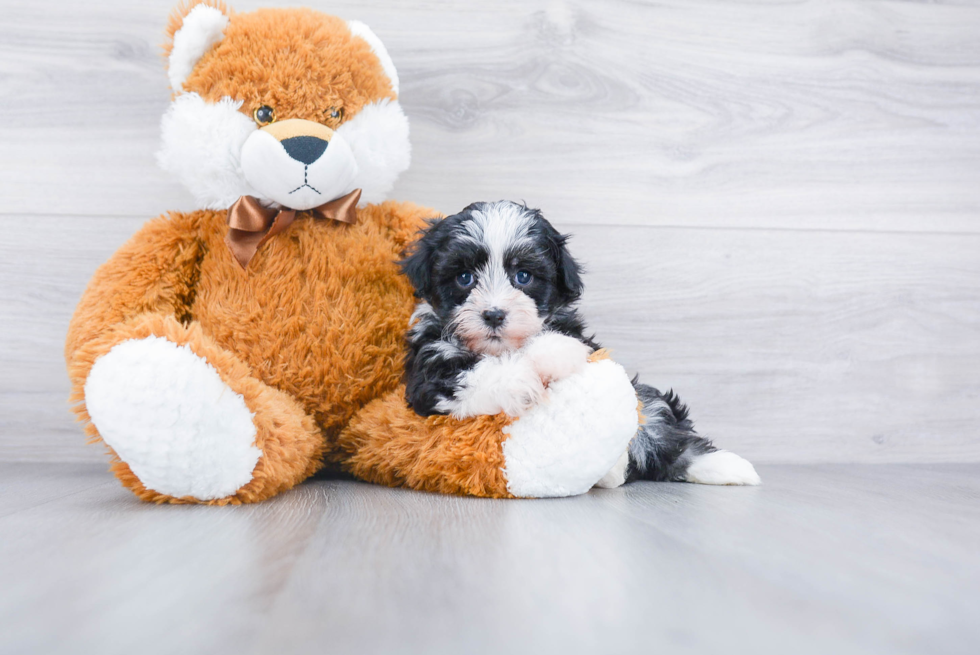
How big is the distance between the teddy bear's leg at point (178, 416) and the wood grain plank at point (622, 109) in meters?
0.61

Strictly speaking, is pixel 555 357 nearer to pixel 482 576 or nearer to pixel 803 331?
pixel 482 576

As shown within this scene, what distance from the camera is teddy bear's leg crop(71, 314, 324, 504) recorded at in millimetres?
907

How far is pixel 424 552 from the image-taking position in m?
0.74

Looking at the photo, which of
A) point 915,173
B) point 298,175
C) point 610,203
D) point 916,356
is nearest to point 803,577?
point 298,175

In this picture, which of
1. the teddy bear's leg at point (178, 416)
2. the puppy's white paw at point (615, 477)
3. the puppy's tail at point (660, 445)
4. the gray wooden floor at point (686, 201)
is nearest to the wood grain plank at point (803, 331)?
the gray wooden floor at point (686, 201)

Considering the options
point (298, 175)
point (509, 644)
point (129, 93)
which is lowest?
point (509, 644)

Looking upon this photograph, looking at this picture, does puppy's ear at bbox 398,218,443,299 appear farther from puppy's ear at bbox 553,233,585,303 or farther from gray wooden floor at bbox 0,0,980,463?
gray wooden floor at bbox 0,0,980,463

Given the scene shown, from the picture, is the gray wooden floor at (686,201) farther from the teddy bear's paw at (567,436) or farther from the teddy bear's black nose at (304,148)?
the teddy bear's black nose at (304,148)

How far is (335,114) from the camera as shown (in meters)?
1.17

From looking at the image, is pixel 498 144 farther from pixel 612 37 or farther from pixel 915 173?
pixel 915 173

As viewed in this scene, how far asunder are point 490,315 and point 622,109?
78 centimetres

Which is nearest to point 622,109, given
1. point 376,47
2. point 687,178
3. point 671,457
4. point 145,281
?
point 687,178

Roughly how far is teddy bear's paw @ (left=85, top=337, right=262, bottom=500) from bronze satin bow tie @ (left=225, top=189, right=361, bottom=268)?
25 cm

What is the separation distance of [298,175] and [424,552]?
669 mm
